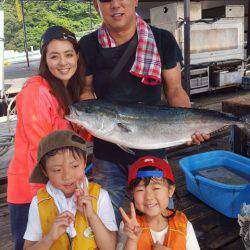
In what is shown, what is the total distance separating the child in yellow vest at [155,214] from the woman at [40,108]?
29.0 inches

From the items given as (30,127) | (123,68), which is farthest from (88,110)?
(30,127)

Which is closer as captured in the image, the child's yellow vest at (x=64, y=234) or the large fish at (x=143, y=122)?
the child's yellow vest at (x=64, y=234)

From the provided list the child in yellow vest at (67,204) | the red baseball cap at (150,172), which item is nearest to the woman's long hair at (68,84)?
the child in yellow vest at (67,204)

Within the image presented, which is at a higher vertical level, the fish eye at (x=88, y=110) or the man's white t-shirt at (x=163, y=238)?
the fish eye at (x=88, y=110)

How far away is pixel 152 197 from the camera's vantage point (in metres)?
2.20

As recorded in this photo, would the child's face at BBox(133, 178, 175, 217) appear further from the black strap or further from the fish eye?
the black strap

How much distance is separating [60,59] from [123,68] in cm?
56

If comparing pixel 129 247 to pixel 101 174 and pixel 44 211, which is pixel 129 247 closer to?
pixel 44 211

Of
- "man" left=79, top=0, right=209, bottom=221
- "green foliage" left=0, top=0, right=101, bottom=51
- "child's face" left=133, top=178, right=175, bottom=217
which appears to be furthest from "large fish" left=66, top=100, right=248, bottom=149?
"green foliage" left=0, top=0, right=101, bottom=51

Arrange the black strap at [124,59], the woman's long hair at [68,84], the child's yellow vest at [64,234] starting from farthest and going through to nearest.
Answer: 1. the black strap at [124,59]
2. the woman's long hair at [68,84]
3. the child's yellow vest at [64,234]

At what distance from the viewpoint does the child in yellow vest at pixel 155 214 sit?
219 centimetres

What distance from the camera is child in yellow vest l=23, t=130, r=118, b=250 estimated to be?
2.09 m

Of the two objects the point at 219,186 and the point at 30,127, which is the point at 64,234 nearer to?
the point at 30,127

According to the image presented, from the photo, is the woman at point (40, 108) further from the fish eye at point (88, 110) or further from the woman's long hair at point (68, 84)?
the fish eye at point (88, 110)
